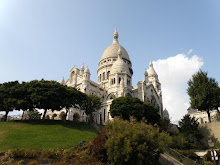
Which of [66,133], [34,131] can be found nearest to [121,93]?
[66,133]

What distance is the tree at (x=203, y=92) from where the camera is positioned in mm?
37812

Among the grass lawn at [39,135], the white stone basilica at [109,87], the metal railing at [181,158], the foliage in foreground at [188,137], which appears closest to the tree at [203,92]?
the foliage in foreground at [188,137]

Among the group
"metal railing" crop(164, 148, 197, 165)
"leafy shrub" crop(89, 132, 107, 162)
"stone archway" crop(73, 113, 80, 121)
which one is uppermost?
"stone archway" crop(73, 113, 80, 121)

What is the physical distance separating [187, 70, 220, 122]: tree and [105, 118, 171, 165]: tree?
23295 mm

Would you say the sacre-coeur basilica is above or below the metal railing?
above

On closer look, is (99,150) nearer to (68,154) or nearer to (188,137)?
(68,154)

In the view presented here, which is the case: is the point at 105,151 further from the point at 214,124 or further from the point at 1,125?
the point at 214,124

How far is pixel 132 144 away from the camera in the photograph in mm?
17031

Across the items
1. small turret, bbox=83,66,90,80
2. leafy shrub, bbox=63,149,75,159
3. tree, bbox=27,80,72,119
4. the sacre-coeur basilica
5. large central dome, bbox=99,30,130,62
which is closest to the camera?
leafy shrub, bbox=63,149,75,159

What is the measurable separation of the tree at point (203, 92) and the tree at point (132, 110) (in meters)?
8.67

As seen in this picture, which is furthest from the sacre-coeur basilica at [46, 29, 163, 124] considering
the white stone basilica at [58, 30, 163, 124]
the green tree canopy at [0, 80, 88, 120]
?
the green tree canopy at [0, 80, 88, 120]

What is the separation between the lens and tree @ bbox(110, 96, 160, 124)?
127ft

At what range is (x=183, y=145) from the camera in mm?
30188

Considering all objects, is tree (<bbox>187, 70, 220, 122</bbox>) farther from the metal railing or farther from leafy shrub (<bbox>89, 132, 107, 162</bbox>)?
leafy shrub (<bbox>89, 132, 107, 162</bbox>)
